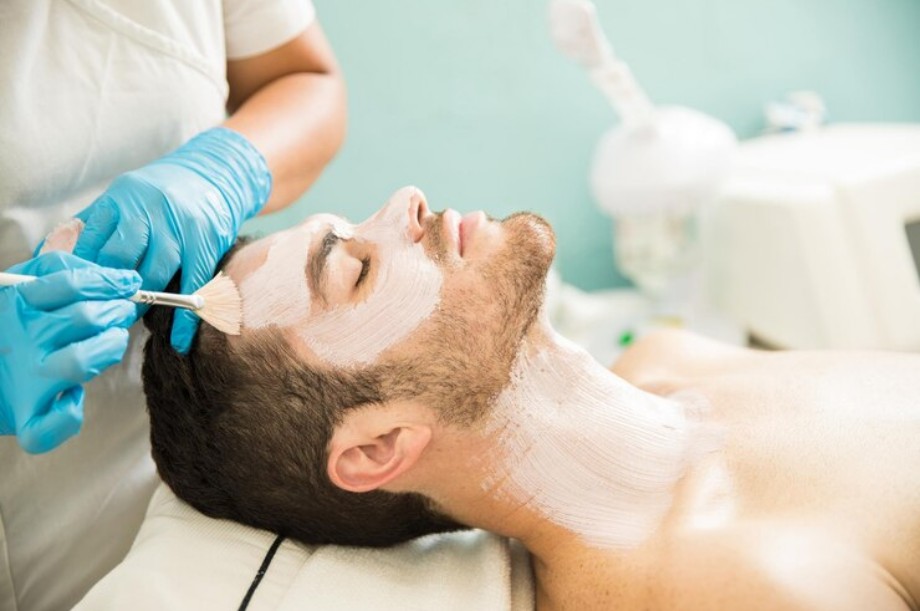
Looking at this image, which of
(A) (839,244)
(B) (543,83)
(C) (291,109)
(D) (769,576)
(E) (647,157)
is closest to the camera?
(D) (769,576)

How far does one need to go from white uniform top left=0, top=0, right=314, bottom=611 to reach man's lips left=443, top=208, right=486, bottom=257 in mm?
476

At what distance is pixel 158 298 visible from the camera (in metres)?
0.91

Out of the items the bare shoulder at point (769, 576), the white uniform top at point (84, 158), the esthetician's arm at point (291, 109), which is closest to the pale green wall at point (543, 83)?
the esthetician's arm at point (291, 109)

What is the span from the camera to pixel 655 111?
2.05 metres

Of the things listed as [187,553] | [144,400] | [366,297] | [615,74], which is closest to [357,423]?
[366,297]

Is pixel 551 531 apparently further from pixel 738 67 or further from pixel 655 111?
pixel 738 67

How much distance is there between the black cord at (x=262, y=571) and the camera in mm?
Answer: 999

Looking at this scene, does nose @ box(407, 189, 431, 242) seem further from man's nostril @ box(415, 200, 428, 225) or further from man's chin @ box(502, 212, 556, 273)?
man's chin @ box(502, 212, 556, 273)

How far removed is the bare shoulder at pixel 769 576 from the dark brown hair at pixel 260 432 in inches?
14.7

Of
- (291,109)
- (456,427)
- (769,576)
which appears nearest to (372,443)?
(456,427)

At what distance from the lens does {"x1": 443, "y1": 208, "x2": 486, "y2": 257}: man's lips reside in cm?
115

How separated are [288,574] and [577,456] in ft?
1.40

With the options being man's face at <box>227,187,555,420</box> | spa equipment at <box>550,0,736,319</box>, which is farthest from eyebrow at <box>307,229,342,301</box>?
spa equipment at <box>550,0,736,319</box>

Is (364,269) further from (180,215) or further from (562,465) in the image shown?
(562,465)
